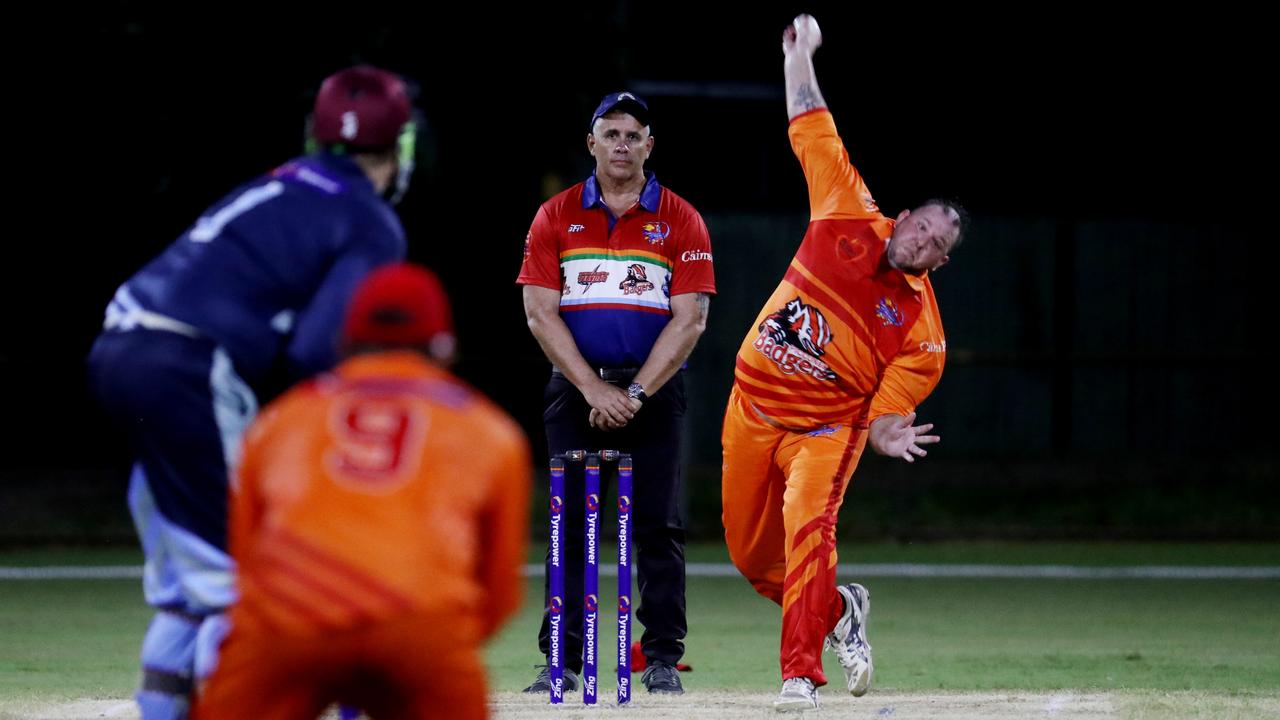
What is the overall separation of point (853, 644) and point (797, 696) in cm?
60

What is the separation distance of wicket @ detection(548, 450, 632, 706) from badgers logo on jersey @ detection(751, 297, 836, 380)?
2.44 feet

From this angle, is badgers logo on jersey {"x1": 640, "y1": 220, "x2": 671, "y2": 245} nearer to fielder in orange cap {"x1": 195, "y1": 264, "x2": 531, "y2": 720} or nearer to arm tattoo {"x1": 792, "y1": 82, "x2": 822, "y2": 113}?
arm tattoo {"x1": 792, "y1": 82, "x2": 822, "y2": 113}

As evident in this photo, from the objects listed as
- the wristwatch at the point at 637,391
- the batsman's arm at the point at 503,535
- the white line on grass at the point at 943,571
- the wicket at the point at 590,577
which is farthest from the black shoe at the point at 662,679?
the white line on grass at the point at 943,571

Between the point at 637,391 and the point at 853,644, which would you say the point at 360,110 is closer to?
the point at 637,391

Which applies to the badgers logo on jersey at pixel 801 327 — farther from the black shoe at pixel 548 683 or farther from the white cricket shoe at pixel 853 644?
the black shoe at pixel 548 683

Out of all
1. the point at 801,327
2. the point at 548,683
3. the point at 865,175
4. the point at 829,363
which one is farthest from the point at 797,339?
the point at 865,175

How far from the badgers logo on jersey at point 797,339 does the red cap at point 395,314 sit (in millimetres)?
3580

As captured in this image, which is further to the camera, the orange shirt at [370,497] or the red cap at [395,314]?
the red cap at [395,314]

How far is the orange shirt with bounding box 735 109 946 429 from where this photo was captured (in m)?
7.07

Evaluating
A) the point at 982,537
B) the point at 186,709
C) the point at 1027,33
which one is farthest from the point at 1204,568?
the point at 186,709

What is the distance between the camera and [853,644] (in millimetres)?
7184

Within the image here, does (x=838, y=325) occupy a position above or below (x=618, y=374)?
above

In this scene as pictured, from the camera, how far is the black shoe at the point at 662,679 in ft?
23.6

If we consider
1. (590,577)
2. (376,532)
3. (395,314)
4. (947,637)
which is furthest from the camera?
(947,637)
